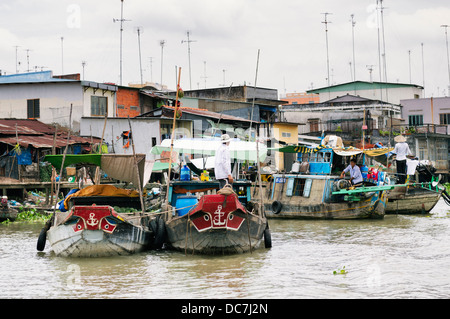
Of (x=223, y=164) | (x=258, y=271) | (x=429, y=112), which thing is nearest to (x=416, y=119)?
(x=429, y=112)

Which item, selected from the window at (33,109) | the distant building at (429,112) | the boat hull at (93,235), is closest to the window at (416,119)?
the distant building at (429,112)

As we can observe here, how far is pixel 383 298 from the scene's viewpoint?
914 cm

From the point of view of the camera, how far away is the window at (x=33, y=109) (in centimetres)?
2856

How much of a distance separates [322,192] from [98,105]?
525 inches

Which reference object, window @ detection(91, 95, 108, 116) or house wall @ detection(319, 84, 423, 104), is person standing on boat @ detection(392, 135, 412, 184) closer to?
window @ detection(91, 95, 108, 116)

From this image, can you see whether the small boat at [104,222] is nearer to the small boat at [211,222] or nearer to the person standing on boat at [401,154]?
A: the small boat at [211,222]

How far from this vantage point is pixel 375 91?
46.8 meters

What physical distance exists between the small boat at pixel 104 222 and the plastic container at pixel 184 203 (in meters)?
0.56

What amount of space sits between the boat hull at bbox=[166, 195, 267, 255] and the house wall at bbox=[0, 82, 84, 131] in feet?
53.3

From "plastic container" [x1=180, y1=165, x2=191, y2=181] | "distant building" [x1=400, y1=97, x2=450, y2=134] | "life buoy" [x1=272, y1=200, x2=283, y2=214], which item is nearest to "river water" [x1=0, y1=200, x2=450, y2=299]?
"plastic container" [x1=180, y1=165, x2=191, y2=181]

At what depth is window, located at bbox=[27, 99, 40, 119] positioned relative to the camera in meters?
28.6
